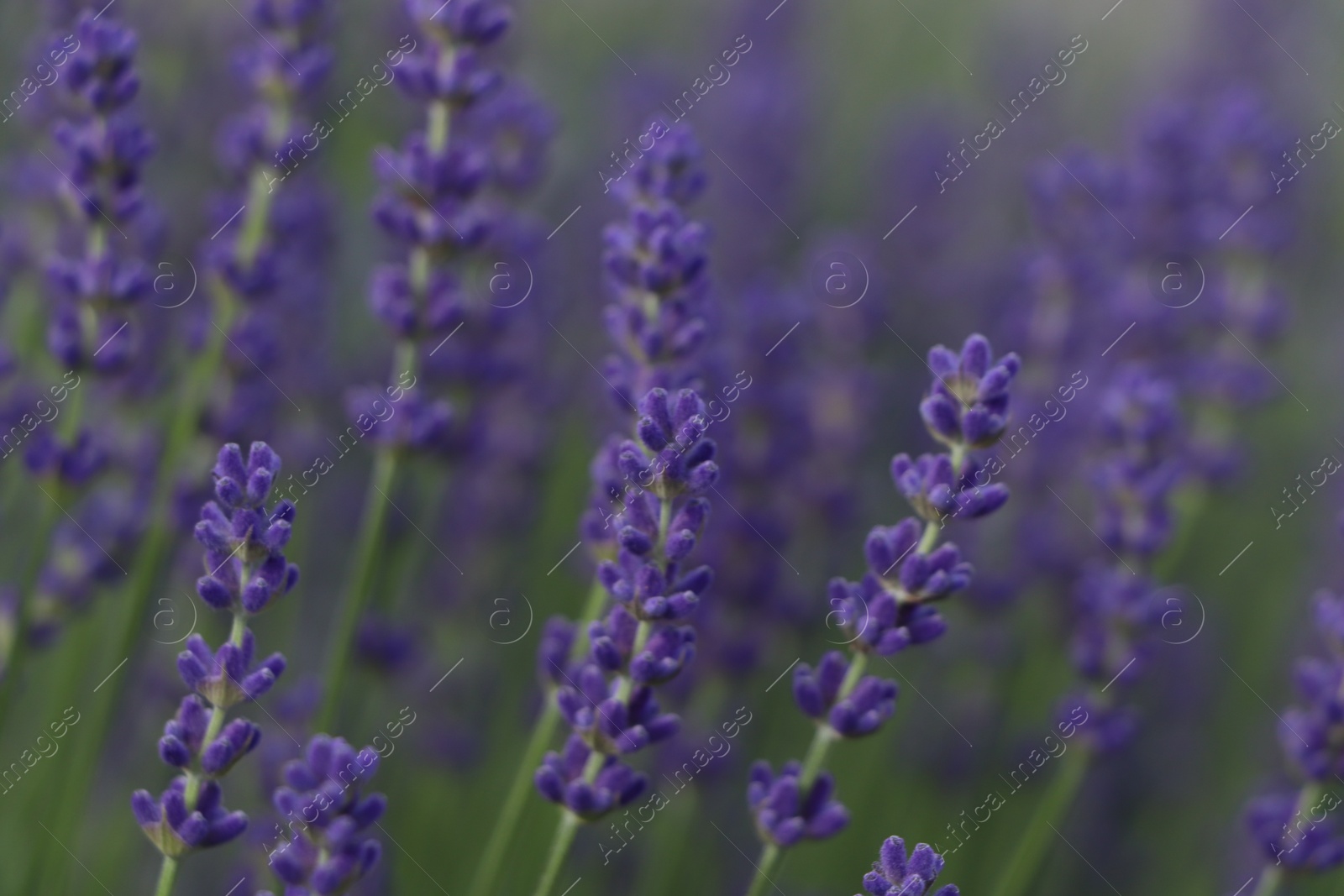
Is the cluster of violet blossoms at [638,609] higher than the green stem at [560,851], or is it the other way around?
the cluster of violet blossoms at [638,609]

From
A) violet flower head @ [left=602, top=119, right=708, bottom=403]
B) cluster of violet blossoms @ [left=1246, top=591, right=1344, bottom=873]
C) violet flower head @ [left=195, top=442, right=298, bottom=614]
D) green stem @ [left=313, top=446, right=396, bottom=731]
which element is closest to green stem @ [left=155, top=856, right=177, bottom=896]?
violet flower head @ [left=195, top=442, right=298, bottom=614]

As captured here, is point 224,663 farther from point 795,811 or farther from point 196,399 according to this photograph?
point 196,399

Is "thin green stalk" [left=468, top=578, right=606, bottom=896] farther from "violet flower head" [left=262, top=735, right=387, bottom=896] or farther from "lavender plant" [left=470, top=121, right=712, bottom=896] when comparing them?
"violet flower head" [left=262, top=735, right=387, bottom=896]

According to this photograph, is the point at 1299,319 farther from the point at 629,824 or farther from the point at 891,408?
the point at 629,824

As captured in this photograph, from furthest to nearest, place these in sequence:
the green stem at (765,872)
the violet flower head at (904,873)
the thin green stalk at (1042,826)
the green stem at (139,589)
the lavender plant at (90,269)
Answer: the thin green stalk at (1042,826) < the green stem at (139,589) < the lavender plant at (90,269) < the green stem at (765,872) < the violet flower head at (904,873)

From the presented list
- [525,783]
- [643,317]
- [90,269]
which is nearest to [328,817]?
[525,783]

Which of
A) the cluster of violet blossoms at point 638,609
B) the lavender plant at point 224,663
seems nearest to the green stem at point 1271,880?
the cluster of violet blossoms at point 638,609

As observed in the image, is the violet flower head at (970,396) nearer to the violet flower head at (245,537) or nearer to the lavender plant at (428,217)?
the violet flower head at (245,537)
